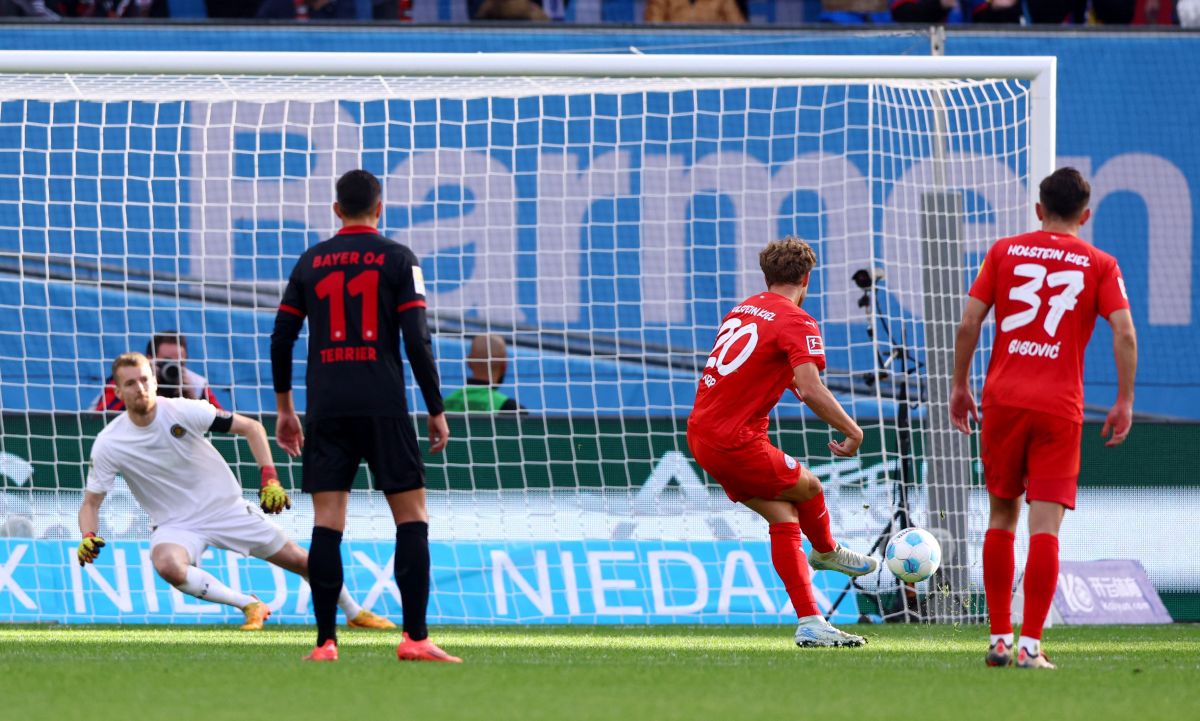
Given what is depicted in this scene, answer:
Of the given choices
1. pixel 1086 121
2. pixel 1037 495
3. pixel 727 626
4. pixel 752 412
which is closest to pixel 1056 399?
pixel 1037 495

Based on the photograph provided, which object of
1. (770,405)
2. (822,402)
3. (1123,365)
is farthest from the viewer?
(770,405)

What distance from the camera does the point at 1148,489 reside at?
33.8 ft

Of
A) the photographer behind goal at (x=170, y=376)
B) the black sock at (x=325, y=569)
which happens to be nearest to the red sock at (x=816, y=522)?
the black sock at (x=325, y=569)

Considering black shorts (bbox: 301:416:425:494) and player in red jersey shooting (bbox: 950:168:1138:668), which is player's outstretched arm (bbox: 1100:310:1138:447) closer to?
player in red jersey shooting (bbox: 950:168:1138:668)

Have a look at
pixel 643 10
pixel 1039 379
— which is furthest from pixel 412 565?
pixel 643 10

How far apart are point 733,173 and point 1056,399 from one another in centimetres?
640

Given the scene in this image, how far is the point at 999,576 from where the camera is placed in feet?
20.6

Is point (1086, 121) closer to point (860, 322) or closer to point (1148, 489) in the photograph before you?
point (860, 322)

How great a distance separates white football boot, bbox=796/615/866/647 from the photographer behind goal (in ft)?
13.5

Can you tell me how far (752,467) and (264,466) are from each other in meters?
2.40

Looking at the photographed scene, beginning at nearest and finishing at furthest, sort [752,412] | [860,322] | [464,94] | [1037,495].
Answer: [1037,495] < [752,412] < [464,94] < [860,322]

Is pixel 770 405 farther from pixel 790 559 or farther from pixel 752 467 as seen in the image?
pixel 790 559

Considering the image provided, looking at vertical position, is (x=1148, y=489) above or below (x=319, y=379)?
below

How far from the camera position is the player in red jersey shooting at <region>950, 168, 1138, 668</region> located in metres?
6.09
